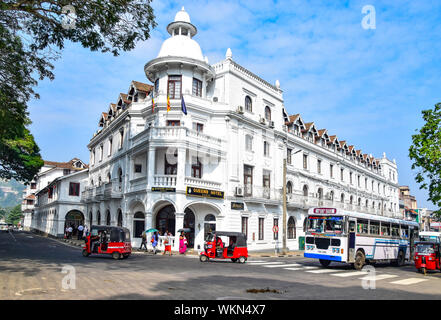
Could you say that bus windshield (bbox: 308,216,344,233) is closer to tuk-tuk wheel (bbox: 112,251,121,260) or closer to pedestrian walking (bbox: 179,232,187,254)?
pedestrian walking (bbox: 179,232,187,254)

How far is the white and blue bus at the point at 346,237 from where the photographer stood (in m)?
18.5

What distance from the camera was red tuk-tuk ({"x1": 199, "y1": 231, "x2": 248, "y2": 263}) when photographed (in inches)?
799

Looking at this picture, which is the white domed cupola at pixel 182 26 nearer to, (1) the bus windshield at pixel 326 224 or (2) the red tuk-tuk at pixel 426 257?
(1) the bus windshield at pixel 326 224

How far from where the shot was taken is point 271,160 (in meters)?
34.9

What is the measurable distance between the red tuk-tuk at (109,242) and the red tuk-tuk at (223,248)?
14.2ft

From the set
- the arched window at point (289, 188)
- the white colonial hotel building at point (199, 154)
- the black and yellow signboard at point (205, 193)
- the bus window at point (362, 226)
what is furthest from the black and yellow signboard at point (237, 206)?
the bus window at point (362, 226)

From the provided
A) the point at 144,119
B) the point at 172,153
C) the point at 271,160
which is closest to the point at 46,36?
the point at 172,153

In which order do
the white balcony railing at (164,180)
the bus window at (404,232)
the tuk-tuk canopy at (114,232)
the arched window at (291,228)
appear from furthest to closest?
the arched window at (291,228)
the white balcony railing at (164,180)
the bus window at (404,232)
the tuk-tuk canopy at (114,232)

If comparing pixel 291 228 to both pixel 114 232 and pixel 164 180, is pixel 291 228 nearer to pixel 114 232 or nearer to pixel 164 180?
pixel 164 180

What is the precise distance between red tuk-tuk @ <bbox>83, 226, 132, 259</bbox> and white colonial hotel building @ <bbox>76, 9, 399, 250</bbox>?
19.1 feet

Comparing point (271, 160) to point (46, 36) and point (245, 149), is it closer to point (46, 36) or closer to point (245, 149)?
point (245, 149)

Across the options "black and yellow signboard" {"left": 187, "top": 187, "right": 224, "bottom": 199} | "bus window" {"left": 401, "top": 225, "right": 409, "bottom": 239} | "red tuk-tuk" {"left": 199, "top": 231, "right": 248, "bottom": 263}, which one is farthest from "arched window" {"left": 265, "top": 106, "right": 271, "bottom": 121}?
"red tuk-tuk" {"left": 199, "top": 231, "right": 248, "bottom": 263}

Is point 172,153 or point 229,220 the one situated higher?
point 172,153

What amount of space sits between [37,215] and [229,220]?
2190 inches
